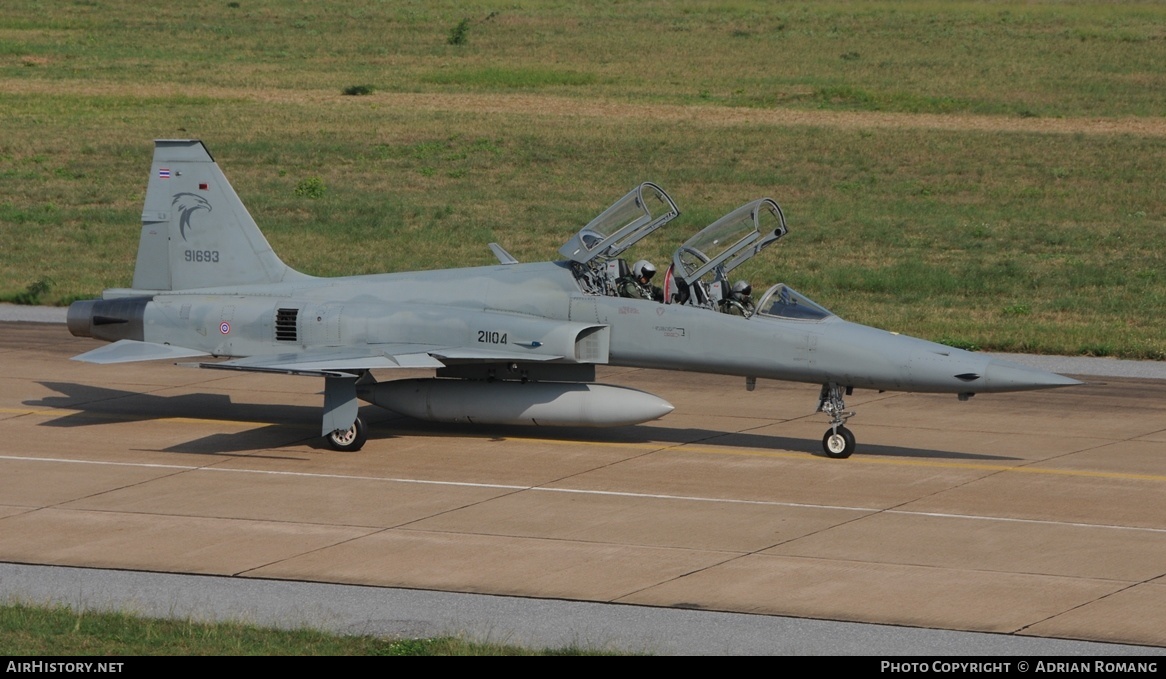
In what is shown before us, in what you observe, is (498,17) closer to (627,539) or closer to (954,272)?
(954,272)

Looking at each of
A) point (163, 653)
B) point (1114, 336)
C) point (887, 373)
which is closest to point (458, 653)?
point (163, 653)

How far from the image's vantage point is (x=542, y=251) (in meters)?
33.6

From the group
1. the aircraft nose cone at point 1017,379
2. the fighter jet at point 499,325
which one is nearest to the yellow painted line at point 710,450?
the fighter jet at point 499,325

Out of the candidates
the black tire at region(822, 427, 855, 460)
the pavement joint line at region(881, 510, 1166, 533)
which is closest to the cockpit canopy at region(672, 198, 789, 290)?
the black tire at region(822, 427, 855, 460)

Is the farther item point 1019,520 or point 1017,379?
point 1017,379

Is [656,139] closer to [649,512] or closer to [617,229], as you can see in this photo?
[617,229]

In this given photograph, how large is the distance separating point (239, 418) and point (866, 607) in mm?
10226

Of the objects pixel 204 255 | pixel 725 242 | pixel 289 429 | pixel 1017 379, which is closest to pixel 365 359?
pixel 289 429

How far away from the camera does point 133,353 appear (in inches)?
728

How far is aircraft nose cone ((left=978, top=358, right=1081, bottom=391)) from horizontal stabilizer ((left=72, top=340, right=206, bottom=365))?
9.26 meters

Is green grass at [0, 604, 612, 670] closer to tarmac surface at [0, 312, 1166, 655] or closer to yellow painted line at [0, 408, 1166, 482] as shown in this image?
tarmac surface at [0, 312, 1166, 655]

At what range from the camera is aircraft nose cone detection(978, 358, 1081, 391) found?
16047 mm

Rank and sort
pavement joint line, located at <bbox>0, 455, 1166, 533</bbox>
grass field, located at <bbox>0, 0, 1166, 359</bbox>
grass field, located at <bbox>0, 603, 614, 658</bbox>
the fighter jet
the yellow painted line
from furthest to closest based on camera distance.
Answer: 1. grass field, located at <bbox>0, 0, 1166, 359</bbox>
2. the fighter jet
3. the yellow painted line
4. pavement joint line, located at <bbox>0, 455, 1166, 533</bbox>
5. grass field, located at <bbox>0, 603, 614, 658</bbox>

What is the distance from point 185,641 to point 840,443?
8.60m
